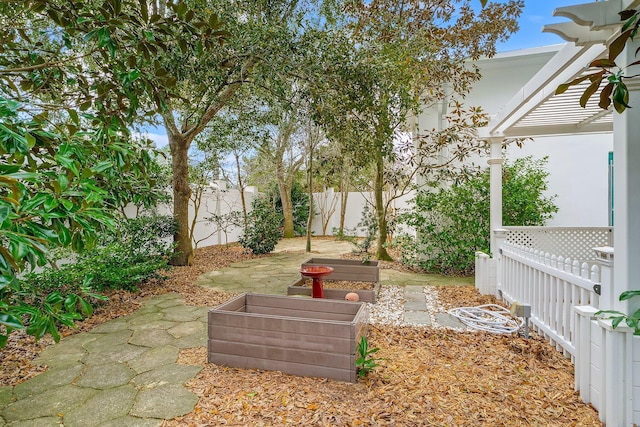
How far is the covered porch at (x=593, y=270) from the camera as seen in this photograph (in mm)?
1898

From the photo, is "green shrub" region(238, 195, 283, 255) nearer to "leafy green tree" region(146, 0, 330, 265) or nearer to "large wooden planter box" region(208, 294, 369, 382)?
"leafy green tree" region(146, 0, 330, 265)

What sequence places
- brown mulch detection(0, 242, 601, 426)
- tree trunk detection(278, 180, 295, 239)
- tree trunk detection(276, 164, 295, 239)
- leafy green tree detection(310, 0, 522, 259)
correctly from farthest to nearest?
tree trunk detection(278, 180, 295, 239)
tree trunk detection(276, 164, 295, 239)
leafy green tree detection(310, 0, 522, 259)
brown mulch detection(0, 242, 601, 426)

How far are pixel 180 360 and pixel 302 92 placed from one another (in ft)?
9.97

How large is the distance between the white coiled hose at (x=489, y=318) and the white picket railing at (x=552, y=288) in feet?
0.65

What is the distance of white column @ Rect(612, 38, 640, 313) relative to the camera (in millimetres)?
1885

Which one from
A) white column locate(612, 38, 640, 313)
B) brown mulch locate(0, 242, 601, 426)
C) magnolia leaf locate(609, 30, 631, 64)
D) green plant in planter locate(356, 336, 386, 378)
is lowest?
brown mulch locate(0, 242, 601, 426)

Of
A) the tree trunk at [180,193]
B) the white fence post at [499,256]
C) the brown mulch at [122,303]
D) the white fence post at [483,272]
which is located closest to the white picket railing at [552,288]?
the white fence post at [499,256]

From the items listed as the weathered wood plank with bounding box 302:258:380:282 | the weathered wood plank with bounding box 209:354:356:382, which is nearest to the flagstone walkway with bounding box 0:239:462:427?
the weathered wood plank with bounding box 209:354:356:382

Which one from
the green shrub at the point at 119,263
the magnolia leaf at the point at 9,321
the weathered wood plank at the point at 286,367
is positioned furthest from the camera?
the green shrub at the point at 119,263

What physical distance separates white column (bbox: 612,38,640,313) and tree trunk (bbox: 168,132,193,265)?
20.6ft

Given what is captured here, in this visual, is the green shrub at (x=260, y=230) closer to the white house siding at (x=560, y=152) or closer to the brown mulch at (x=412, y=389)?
the white house siding at (x=560, y=152)

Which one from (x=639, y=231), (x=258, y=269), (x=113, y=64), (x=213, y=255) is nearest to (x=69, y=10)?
(x=113, y=64)

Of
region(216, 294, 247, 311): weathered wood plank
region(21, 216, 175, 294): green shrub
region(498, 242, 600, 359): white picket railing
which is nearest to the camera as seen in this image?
region(498, 242, 600, 359): white picket railing

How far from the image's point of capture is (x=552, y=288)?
10.3ft
